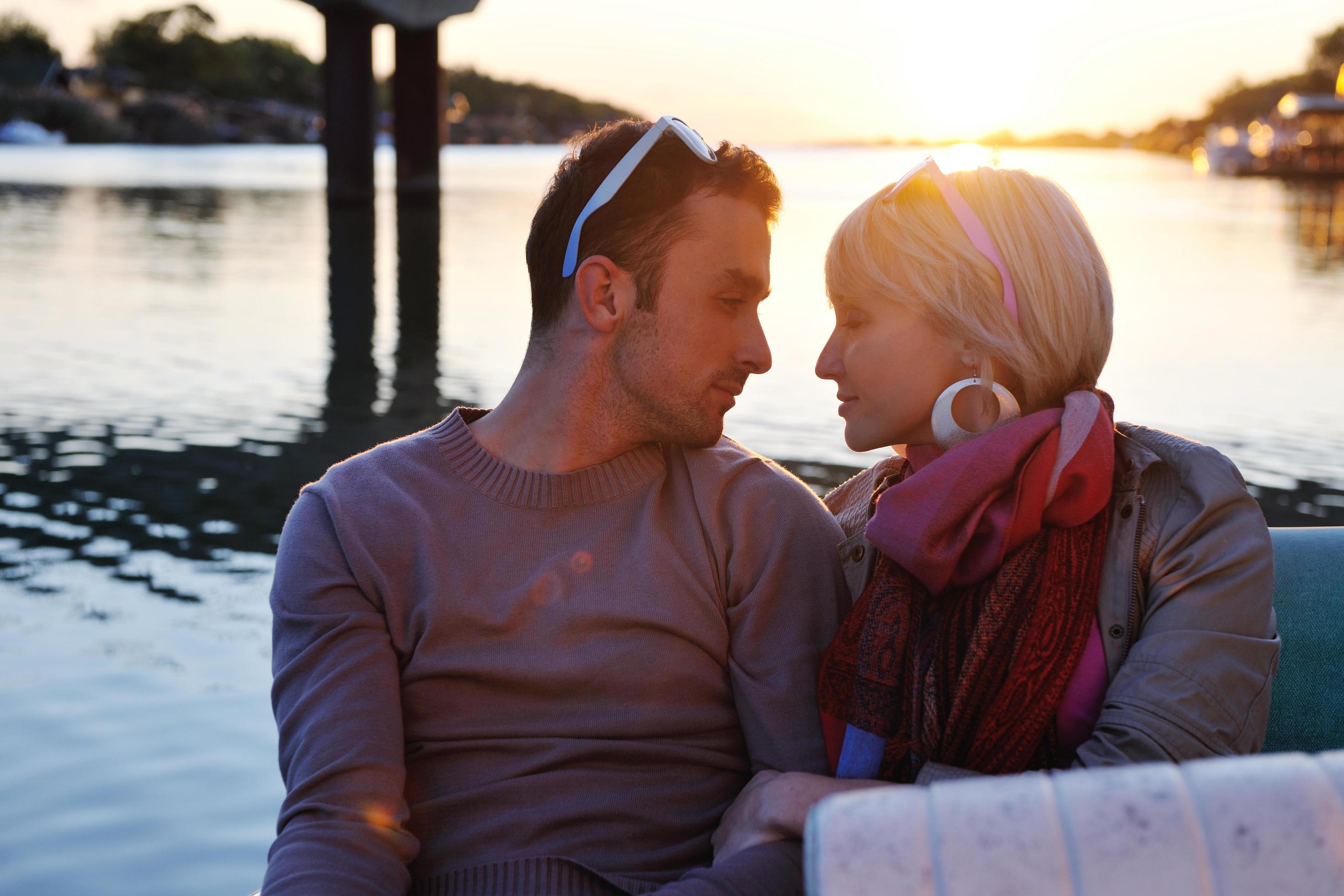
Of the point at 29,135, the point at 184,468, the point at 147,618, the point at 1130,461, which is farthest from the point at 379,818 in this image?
the point at 29,135

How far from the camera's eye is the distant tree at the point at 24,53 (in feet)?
383

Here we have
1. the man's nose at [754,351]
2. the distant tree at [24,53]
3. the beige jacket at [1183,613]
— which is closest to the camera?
the beige jacket at [1183,613]

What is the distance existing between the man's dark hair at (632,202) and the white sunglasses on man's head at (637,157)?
0.05ft

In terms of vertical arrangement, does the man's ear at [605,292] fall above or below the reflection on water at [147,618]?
above

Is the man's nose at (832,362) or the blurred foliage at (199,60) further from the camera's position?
the blurred foliage at (199,60)

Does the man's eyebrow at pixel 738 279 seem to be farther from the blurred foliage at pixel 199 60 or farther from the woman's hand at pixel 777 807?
the blurred foliage at pixel 199 60

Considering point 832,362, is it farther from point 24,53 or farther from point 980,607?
point 24,53

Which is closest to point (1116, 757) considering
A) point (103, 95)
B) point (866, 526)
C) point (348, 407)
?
point (866, 526)

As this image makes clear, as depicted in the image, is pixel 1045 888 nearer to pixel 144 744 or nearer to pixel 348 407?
pixel 144 744

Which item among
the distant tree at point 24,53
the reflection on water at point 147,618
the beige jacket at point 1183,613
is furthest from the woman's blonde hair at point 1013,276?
the distant tree at point 24,53

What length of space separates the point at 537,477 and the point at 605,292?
0.39 meters

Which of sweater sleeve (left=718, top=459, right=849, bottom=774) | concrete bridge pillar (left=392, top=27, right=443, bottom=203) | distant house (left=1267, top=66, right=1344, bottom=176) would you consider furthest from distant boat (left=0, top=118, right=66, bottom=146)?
sweater sleeve (left=718, top=459, right=849, bottom=774)

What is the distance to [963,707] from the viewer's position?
2.11 metres

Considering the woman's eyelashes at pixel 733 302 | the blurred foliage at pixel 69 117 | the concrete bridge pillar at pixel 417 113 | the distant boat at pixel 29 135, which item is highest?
the blurred foliage at pixel 69 117
